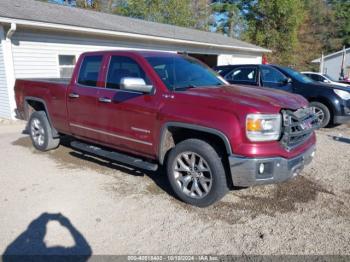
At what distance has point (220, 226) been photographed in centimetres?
361

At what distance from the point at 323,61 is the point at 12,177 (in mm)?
39998

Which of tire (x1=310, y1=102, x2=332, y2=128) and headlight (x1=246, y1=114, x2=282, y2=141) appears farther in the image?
tire (x1=310, y1=102, x2=332, y2=128)

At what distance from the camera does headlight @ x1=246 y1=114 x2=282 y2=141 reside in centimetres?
351

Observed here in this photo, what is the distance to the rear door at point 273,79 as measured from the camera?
29.1 ft

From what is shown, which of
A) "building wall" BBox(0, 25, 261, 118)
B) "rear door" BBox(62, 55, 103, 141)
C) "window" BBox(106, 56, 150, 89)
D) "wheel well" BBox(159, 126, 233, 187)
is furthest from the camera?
"building wall" BBox(0, 25, 261, 118)

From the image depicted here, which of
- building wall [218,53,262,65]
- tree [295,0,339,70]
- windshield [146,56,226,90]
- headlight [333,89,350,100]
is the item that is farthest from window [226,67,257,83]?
Result: tree [295,0,339,70]

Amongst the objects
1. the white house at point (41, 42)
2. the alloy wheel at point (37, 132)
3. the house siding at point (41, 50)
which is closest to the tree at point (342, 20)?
the white house at point (41, 42)

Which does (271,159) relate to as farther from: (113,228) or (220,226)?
(113,228)

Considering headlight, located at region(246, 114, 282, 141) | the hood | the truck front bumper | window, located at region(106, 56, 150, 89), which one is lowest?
the truck front bumper

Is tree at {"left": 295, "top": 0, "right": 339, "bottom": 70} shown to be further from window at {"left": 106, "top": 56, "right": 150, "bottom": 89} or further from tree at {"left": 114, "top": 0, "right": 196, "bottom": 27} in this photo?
window at {"left": 106, "top": 56, "right": 150, "bottom": 89}

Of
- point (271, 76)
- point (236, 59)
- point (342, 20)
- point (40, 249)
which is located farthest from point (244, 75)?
point (342, 20)

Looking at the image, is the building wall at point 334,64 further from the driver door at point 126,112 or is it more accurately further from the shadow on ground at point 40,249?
the shadow on ground at point 40,249

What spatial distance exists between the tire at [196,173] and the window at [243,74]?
5846 mm

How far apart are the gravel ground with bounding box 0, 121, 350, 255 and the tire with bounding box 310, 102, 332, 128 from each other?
3203 mm
